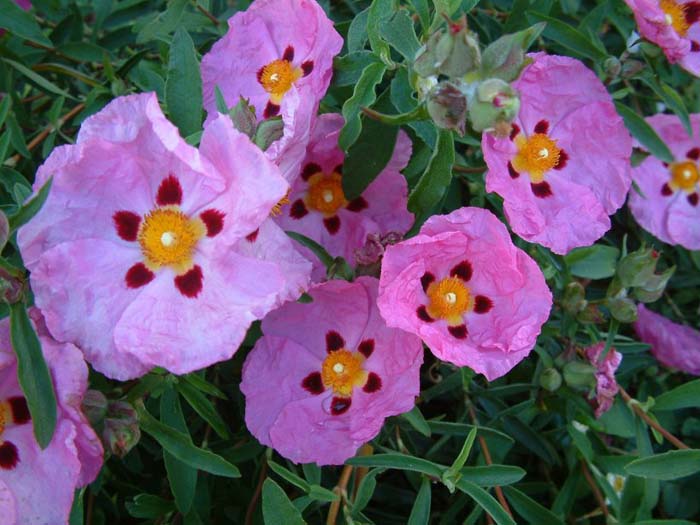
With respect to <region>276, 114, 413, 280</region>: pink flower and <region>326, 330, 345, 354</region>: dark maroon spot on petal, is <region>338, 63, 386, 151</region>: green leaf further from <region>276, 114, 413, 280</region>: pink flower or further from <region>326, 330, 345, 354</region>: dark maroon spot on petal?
<region>326, 330, 345, 354</region>: dark maroon spot on petal

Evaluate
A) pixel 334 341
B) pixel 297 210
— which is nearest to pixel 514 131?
pixel 297 210

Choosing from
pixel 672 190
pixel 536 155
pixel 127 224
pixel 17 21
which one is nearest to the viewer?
pixel 127 224

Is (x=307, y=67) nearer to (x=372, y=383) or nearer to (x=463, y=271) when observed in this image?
(x=463, y=271)

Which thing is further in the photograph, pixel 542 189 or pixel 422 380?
pixel 422 380

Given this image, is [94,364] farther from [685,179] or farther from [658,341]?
[685,179]

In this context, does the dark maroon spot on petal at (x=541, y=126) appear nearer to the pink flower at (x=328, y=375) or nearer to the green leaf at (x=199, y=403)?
the pink flower at (x=328, y=375)

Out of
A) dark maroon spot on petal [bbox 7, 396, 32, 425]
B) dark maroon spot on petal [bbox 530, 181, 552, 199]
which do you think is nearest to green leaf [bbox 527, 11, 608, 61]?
dark maroon spot on petal [bbox 530, 181, 552, 199]
